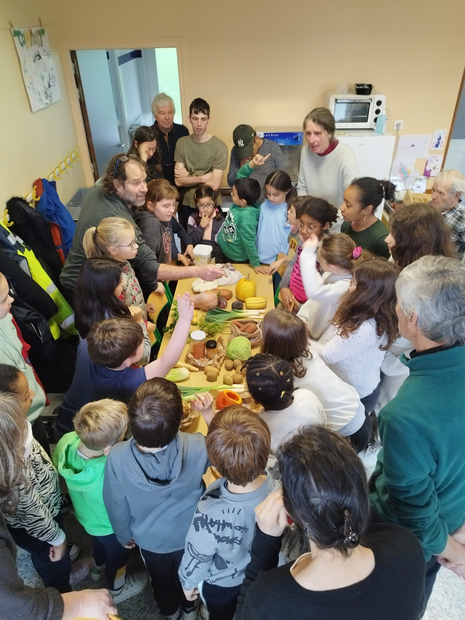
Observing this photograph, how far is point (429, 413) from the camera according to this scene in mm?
1144

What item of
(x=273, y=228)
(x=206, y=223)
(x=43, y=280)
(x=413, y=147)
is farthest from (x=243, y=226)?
(x=413, y=147)

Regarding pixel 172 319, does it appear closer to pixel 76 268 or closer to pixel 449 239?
pixel 76 268

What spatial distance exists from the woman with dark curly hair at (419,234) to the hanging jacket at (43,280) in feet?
6.83

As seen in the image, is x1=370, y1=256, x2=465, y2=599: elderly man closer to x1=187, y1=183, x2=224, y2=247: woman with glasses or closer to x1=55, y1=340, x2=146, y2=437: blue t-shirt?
x1=55, y1=340, x2=146, y2=437: blue t-shirt

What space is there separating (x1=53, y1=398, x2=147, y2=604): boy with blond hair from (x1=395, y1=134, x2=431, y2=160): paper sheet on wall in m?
4.42

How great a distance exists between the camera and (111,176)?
254 centimetres

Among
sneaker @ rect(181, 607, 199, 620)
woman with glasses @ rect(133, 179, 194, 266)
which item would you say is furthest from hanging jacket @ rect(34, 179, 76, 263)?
sneaker @ rect(181, 607, 199, 620)

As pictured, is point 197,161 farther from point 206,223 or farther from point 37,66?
point 37,66

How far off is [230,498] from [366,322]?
0.99m

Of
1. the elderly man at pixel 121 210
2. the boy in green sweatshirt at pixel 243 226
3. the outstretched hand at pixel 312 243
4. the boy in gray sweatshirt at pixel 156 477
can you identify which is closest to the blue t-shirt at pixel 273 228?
the boy in green sweatshirt at pixel 243 226

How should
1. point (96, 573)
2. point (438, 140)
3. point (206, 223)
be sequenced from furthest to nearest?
point (438, 140), point (206, 223), point (96, 573)

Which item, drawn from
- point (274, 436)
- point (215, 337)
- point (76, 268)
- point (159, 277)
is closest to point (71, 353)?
point (76, 268)

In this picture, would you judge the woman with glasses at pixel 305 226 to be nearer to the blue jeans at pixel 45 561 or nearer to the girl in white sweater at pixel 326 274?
the girl in white sweater at pixel 326 274

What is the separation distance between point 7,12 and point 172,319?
2.77 m
